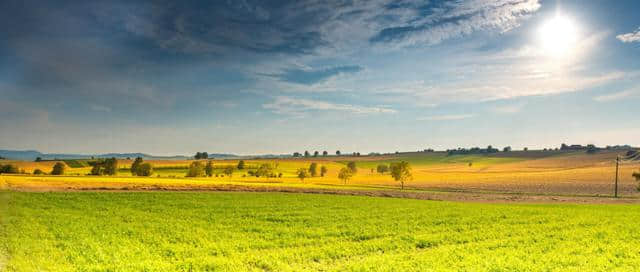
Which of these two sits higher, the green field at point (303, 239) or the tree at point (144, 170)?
the green field at point (303, 239)

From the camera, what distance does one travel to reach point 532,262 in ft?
43.4

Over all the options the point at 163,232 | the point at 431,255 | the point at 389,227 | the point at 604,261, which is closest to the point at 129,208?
the point at 163,232

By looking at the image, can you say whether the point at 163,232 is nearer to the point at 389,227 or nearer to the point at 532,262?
the point at 389,227

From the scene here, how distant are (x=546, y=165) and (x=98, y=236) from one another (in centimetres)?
16792

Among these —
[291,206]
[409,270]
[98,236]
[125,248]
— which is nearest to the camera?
[409,270]

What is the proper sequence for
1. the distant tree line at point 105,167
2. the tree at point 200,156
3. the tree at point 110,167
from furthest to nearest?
the tree at point 200,156 < the tree at point 110,167 < the distant tree line at point 105,167

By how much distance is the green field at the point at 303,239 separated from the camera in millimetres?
12445

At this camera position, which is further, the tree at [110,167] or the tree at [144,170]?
the tree at [144,170]

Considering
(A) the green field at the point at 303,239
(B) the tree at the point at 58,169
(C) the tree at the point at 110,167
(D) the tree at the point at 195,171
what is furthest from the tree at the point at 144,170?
(A) the green field at the point at 303,239

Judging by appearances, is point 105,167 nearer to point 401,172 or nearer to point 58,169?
point 58,169

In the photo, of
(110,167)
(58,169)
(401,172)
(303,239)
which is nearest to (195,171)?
(110,167)

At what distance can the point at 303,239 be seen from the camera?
1720 centimetres

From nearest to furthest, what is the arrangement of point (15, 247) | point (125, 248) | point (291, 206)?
point (15, 247) < point (125, 248) < point (291, 206)

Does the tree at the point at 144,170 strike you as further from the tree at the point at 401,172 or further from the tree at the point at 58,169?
the tree at the point at 401,172
